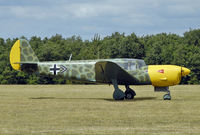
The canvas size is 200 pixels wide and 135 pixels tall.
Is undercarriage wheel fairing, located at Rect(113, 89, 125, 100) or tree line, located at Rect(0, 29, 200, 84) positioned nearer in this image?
undercarriage wheel fairing, located at Rect(113, 89, 125, 100)

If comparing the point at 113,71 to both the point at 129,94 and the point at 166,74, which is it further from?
the point at 166,74

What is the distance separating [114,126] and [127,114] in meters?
2.88

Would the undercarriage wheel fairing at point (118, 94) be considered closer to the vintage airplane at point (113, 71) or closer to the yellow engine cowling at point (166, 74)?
the vintage airplane at point (113, 71)

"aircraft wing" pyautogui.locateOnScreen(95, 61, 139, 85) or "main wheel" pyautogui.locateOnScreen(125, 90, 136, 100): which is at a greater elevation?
"aircraft wing" pyautogui.locateOnScreen(95, 61, 139, 85)

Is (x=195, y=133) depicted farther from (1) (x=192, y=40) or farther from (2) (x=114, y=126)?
(1) (x=192, y=40)

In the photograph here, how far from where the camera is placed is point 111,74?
21.2m

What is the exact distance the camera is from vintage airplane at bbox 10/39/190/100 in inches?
800

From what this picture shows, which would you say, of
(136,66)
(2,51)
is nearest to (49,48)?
(2,51)

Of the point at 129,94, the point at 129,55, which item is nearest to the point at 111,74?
the point at 129,94

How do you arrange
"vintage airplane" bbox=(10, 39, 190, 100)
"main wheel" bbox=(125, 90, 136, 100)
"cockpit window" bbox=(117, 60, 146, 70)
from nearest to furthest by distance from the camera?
"vintage airplane" bbox=(10, 39, 190, 100) < "cockpit window" bbox=(117, 60, 146, 70) < "main wheel" bbox=(125, 90, 136, 100)

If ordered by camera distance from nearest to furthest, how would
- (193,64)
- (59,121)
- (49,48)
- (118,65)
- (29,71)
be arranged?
(59,121)
(118,65)
(29,71)
(193,64)
(49,48)

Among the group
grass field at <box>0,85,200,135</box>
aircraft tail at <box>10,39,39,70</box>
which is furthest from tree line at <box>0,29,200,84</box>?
grass field at <box>0,85,200,135</box>

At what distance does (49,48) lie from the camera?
186 ft

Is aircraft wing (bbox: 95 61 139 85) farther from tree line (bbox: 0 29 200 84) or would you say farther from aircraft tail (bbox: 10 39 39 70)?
tree line (bbox: 0 29 200 84)
